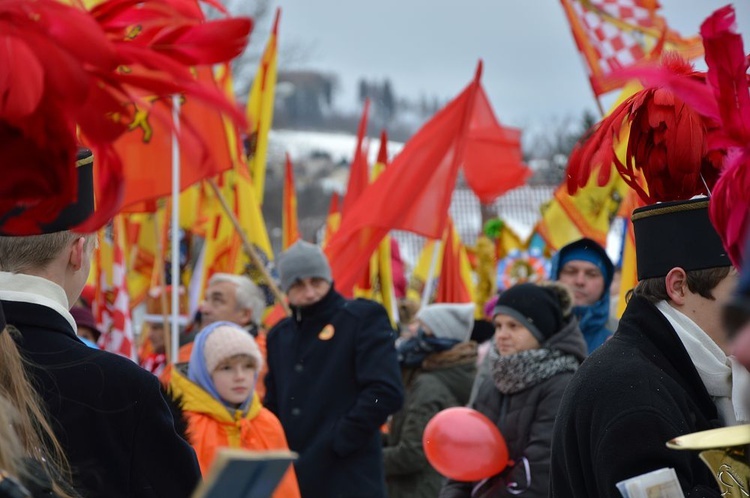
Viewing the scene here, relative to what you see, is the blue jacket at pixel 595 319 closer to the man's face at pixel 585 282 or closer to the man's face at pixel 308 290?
the man's face at pixel 585 282

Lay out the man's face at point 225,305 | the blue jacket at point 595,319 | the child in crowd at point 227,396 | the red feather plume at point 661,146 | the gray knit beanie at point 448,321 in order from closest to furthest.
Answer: the red feather plume at point 661,146
the child in crowd at point 227,396
the blue jacket at point 595,319
the gray knit beanie at point 448,321
the man's face at point 225,305

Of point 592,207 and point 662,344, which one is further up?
point 662,344

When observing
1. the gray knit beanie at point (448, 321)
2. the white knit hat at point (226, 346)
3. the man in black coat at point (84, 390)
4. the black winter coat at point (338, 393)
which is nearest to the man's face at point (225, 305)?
the black winter coat at point (338, 393)

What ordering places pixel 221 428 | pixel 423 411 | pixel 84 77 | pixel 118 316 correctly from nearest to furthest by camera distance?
pixel 84 77, pixel 221 428, pixel 423 411, pixel 118 316

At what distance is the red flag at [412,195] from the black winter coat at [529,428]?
2632 mm

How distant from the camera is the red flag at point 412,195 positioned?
777 cm

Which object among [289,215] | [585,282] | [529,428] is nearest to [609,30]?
[289,215]

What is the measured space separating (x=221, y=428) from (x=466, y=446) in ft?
3.51

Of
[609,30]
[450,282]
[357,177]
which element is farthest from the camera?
[450,282]

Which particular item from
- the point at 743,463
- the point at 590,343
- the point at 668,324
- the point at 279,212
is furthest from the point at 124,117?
the point at 279,212

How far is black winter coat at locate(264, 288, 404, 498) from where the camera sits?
19.1 feet

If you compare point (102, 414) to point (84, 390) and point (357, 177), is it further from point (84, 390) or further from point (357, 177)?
point (357, 177)

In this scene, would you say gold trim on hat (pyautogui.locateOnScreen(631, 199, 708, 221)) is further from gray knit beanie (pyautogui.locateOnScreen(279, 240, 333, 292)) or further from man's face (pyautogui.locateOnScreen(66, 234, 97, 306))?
gray knit beanie (pyautogui.locateOnScreen(279, 240, 333, 292))

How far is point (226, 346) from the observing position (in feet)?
16.9
